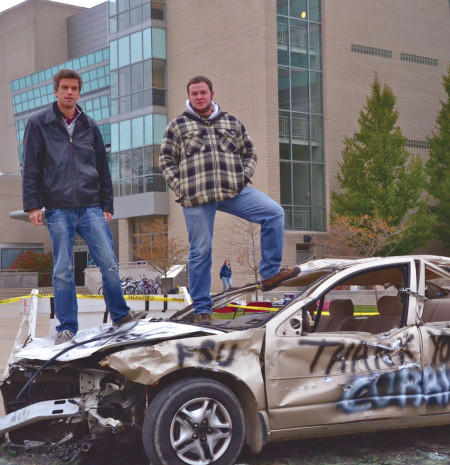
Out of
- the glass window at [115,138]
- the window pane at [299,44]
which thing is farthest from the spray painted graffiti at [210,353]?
the glass window at [115,138]

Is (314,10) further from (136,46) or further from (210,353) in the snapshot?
(210,353)

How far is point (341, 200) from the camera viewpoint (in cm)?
4031

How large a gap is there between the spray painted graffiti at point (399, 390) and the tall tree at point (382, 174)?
33811 mm

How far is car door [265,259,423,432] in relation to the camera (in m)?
5.04

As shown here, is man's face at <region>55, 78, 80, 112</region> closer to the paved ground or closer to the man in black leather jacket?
the man in black leather jacket

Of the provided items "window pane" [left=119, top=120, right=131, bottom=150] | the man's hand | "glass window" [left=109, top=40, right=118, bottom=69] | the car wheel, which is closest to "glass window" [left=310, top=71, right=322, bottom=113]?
"window pane" [left=119, top=120, right=131, bottom=150]

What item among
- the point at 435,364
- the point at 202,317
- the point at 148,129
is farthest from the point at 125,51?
the point at 435,364

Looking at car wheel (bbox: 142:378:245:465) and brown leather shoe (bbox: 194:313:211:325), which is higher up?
brown leather shoe (bbox: 194:313:211:325)

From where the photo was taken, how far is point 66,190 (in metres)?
6.02

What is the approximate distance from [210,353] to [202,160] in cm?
177

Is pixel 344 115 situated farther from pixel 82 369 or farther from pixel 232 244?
pixel 82 369

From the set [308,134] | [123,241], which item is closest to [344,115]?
[308,134]

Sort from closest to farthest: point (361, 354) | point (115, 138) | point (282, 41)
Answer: point (361, 354), point (282, 41), point (115, 138)

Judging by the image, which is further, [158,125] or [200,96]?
[158,125]
